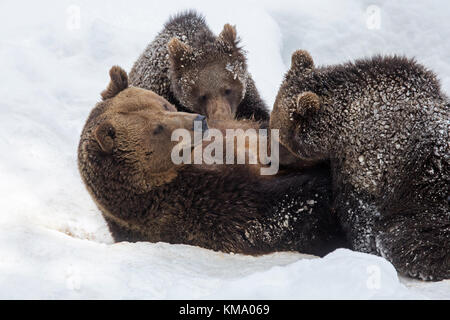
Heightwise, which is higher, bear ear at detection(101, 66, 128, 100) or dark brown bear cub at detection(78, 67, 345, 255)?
bear ear at detection(101, 66, 128, 100)

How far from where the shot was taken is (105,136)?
548 centimetres

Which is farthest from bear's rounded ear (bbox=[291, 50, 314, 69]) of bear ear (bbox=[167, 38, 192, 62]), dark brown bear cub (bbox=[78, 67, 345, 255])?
bear ear (bbox=[167, 38, 192, 62])

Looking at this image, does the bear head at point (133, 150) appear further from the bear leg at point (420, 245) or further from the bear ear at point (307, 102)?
the bear leg at point (420, 245)

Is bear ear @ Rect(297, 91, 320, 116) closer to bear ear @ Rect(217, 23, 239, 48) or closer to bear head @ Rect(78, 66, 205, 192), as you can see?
bear head @ Rect(78, 66, 205, 192)

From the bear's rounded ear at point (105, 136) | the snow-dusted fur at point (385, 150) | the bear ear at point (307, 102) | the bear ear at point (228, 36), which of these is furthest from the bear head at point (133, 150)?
the bear ear at point (228, 36)

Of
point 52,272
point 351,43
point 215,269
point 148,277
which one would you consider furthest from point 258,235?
point 351,43

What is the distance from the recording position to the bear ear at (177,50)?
7297 millimetres

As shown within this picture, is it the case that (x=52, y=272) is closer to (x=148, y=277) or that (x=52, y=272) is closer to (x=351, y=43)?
(x=148, y=277)

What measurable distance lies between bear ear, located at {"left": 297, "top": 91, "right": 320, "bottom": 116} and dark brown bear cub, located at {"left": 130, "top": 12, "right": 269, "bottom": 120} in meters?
2.10

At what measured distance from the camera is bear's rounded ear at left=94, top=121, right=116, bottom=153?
5.46m

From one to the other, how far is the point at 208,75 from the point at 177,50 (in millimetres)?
474

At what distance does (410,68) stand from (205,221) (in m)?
2.18

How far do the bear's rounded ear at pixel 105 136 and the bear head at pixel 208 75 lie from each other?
1.95 m
